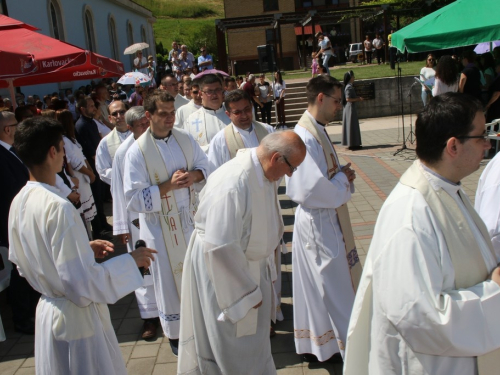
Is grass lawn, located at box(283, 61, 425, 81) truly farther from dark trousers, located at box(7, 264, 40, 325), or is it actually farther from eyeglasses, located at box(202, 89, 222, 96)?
dark trousers, located at box(7, 264, 40, 325)

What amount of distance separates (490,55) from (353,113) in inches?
153

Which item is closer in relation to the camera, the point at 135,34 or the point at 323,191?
the point at 323,191

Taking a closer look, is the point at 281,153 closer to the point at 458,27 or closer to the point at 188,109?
the point at 188,109

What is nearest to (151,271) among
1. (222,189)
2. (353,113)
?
(222,189)

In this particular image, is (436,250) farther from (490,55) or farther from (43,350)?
(490,55)

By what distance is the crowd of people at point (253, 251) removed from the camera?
2.04 m

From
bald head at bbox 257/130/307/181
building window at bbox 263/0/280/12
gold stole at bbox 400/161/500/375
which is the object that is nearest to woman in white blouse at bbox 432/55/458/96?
bald head at bbox 257/130/307/181

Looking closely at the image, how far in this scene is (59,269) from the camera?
261cm

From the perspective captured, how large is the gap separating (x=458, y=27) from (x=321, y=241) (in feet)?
14.8

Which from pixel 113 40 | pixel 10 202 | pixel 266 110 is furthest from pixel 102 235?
pixel 113 40

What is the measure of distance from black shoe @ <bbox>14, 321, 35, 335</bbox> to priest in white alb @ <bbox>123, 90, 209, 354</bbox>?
1.49 m

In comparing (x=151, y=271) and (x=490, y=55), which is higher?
(x=490, y=55)

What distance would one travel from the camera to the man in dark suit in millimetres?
5035

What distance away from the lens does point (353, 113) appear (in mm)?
12898
